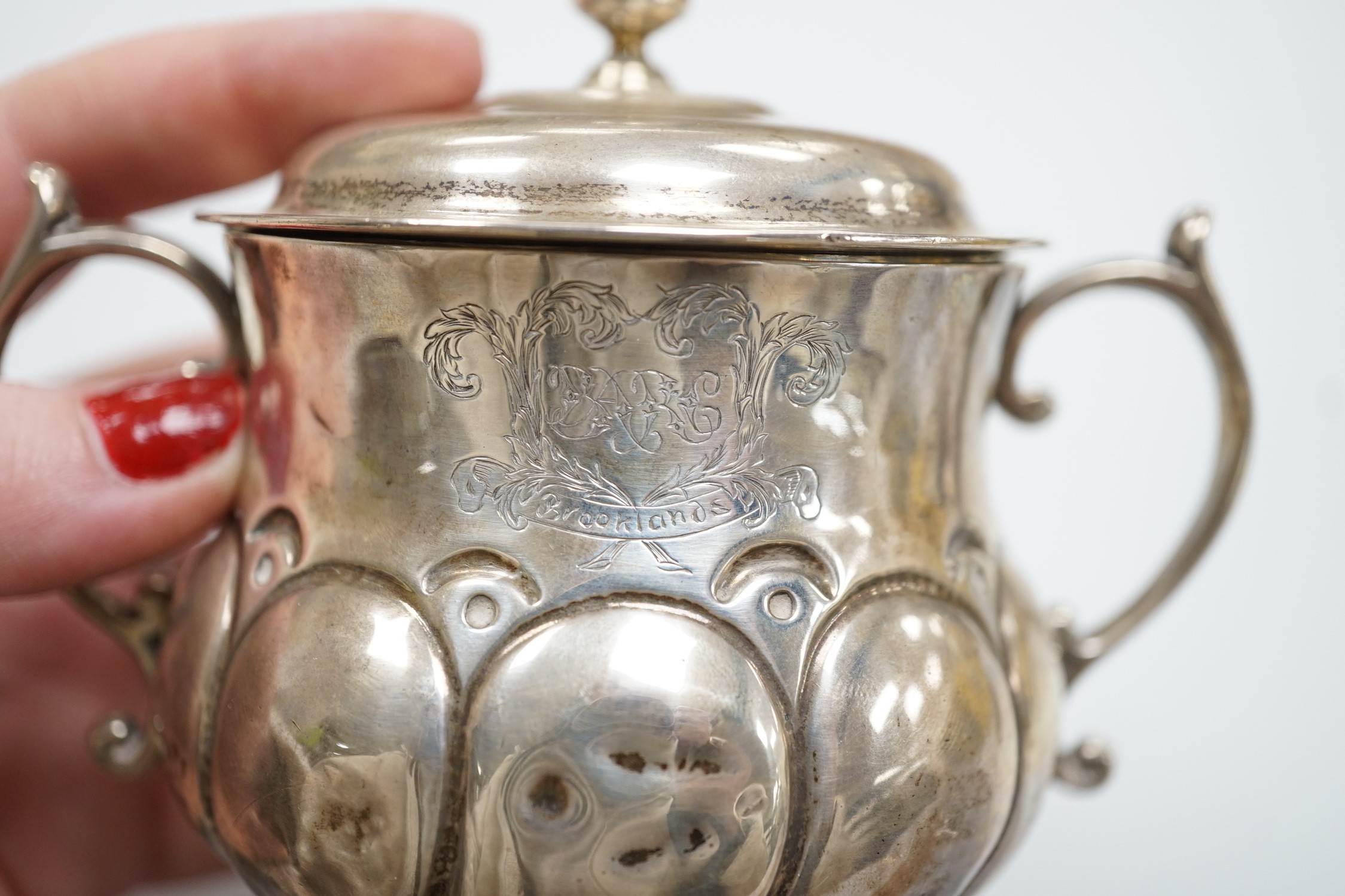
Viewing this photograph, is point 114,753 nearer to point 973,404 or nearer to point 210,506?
point 210,506

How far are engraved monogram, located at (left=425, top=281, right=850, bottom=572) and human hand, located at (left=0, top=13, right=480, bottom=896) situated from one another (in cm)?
49

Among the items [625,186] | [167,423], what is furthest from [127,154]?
[625,186]

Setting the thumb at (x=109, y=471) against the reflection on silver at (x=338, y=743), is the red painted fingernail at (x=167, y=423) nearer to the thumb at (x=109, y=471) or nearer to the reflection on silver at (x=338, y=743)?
the thumb at (x=109, y=471)

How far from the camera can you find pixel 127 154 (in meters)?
1.09

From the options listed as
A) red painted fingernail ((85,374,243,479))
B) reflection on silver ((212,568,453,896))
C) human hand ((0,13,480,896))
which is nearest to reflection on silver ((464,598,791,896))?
reflection on silver ((212,568,453,896))

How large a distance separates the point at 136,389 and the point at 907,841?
21.9 inches

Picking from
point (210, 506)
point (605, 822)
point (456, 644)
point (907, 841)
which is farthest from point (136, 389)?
point (907, 841)

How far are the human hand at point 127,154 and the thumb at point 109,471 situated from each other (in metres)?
0.27

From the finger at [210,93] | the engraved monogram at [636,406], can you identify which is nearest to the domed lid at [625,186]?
the engraved monogram at [636,406]

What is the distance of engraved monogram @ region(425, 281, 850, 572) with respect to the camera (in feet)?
2.01

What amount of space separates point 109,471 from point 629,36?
44 centimetres

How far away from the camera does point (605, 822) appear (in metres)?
0.59

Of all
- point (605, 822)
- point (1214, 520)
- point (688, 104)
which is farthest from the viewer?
point (1214, 520)

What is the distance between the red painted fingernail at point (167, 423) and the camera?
80 cm
